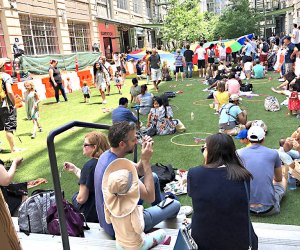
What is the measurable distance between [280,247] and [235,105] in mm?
5295

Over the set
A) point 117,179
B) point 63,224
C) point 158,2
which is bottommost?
point 63,224

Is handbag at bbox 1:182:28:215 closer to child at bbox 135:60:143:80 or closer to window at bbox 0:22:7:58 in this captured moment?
window at bbox 0:22:7:58

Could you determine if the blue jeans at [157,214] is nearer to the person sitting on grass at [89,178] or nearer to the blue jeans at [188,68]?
the person sitting on grass at [89,178]

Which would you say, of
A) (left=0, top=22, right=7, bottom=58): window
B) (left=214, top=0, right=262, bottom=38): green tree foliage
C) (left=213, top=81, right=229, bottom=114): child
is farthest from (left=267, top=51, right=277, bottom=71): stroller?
(left=214, top=0, right=262, bottom=38): green tree foliage

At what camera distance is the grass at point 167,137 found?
595 cm

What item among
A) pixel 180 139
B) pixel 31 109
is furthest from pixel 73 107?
pixel 180 139

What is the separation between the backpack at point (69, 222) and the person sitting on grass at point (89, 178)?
0.18 metres

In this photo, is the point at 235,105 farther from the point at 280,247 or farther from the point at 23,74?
the point at 23,74

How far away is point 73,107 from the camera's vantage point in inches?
536

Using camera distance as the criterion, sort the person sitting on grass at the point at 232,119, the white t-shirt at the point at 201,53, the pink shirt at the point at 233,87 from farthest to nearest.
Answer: the white t-shirt at the point at 201,53 < the pink shirt at the point at 233,87 < the person sitting on grass at the point at 232,119

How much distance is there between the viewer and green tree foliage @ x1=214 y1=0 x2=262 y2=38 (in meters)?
39.2

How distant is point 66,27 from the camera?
23422mm

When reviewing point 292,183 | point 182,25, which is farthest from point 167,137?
point 182,25

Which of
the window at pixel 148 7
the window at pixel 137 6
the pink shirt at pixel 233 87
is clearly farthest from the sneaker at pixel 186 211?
the window at pixel 148 7
